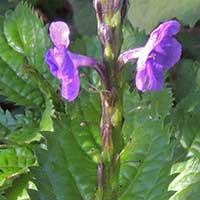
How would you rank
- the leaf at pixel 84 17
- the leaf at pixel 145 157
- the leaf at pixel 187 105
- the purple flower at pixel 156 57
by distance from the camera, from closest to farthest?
the purple flower at pixel 156 57 < the leaf at pixel 145 157 < the leaf at pixel 187 105 < the leaf at pixel 84 17

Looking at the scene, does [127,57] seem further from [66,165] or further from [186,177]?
[186,177]

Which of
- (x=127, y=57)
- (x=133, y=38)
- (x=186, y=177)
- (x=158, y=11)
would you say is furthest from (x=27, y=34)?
(x=127, y=57)

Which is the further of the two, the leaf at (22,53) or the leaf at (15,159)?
the leaf at (22,53)

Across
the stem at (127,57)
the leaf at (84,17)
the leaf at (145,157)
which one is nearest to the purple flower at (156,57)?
the stem at (127,57)

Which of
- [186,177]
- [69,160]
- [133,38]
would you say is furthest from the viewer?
[133,38]

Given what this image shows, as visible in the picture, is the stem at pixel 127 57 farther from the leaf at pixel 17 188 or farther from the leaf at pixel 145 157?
the leaf at pixel 17 188

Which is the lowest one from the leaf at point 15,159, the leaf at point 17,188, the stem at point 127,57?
the leaf at point 17,188

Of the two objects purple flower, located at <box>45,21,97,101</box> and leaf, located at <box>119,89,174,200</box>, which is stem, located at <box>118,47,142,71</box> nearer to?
purple flower, located at <box>45,21,97,101</box>
